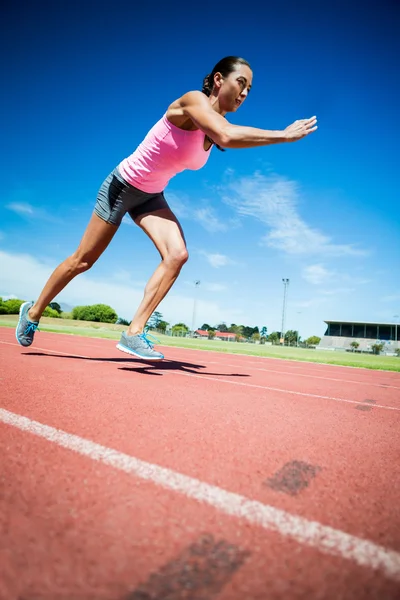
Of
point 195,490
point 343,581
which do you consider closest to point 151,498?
point 195,490

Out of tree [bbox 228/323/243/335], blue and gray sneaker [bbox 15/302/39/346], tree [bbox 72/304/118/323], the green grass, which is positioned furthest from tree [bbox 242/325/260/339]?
blue and gray sneaker [bbox 15/302/39/346]

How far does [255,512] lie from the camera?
982mm

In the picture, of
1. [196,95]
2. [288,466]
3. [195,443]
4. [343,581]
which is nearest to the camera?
[343,581]

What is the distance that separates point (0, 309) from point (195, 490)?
2987 inches

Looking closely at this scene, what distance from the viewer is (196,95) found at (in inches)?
113

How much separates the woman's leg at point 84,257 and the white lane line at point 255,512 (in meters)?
2.60

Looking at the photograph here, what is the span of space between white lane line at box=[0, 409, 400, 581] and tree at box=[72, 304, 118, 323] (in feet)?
329

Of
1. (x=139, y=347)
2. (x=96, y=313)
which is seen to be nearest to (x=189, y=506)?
(x=139, y=347)

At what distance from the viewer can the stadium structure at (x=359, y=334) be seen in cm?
7312

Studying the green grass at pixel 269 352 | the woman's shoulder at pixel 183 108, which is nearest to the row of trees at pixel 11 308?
the green grass at pixel 269 352

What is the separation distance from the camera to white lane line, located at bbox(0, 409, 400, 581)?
82cm

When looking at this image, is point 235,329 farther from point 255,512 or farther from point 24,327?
point 255,512

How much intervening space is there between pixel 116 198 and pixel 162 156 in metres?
0.68

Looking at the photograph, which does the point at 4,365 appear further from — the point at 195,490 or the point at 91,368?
the point at 195,490
